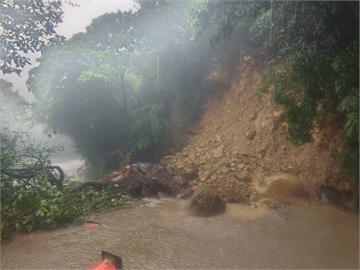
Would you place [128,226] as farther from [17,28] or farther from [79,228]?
[17,28]

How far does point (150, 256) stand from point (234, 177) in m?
3.55

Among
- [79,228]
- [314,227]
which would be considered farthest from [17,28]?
[314,227]

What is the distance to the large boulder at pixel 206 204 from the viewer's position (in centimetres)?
604

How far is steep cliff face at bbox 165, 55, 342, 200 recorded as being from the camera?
6699mm

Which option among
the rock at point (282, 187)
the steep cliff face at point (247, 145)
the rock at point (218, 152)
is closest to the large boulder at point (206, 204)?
the steep cliff face at point (247, 145)

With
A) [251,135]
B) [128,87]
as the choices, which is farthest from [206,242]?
[128,87]

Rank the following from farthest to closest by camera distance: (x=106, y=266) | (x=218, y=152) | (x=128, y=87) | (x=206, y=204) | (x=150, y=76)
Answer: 1. (x=128, y=87)
2. (x=150, y=76)
3. (x=218, y=152)
4. (x=206, y=204)
5. (x=106, y=266)

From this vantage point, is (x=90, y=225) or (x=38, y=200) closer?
(x=90, y=225)

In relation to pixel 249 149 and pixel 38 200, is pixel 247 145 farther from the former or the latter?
pixel 38 200

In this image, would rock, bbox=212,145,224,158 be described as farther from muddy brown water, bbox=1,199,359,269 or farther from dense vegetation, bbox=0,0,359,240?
muddy brown water, bbox=1,199,359,269

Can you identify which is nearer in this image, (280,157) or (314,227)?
(314,227)

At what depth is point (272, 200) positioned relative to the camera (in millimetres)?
6387

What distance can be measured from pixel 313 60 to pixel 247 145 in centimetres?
362

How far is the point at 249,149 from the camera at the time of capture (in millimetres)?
8414
